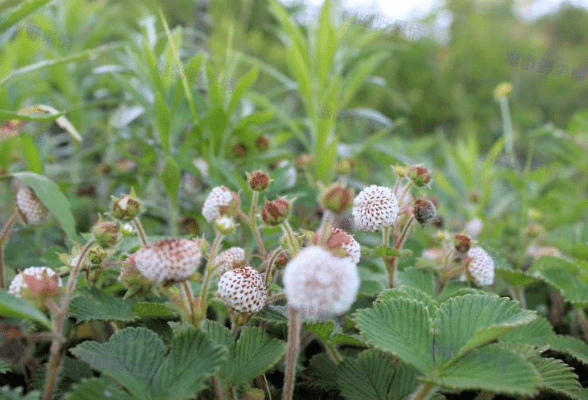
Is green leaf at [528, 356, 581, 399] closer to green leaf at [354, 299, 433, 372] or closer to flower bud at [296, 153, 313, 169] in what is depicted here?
green leaf at [354, 299, 433, 372]

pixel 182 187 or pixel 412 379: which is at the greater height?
pixel 182 187

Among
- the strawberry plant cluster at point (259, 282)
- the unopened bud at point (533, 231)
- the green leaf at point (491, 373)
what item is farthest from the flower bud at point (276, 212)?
the unopened bud at point (533, 231)

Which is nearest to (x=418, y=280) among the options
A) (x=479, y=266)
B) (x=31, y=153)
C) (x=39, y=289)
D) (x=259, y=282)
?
(x=479, y=266)

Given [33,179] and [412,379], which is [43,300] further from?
[412,379]

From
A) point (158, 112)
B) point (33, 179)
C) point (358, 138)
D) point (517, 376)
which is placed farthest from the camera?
point (358, 138)

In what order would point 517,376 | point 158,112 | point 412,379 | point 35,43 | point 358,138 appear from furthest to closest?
point 358,138
point 35,43
point 158,112
point 412,379
point 517,376

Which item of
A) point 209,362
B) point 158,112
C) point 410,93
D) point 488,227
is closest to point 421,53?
point 410,93

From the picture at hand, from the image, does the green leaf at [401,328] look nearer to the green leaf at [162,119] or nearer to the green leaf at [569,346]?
the green leaf at [569,346]
